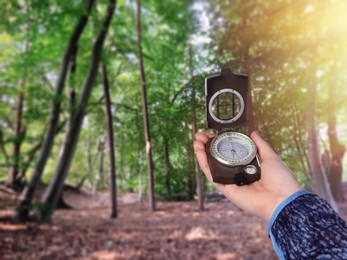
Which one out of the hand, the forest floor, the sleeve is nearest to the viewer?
the sleeve

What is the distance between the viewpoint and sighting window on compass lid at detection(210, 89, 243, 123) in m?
0.95

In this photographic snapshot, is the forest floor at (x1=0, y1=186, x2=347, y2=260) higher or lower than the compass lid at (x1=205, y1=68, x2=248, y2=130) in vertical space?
lower

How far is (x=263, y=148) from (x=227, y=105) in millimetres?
179

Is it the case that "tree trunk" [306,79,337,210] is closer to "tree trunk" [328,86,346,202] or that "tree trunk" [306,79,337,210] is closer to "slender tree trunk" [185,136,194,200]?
"tree trunk" [328,86,346,202]

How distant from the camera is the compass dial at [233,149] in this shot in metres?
0.88

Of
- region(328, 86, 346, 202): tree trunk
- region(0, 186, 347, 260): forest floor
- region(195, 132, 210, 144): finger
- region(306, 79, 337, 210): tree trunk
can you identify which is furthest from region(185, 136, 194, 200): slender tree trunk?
region(0, 186, 347, 260): forest floor

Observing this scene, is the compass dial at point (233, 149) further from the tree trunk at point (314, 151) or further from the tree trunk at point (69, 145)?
the tree trunk at point (69, 145)

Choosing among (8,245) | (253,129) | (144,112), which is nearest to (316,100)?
(253,129)

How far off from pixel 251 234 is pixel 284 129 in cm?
418

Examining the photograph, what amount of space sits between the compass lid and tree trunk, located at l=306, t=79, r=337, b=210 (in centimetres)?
37

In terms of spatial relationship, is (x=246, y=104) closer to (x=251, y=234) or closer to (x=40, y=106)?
(x=251, y=234)

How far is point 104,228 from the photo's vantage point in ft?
21.9

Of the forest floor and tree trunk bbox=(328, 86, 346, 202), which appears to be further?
the forest floor

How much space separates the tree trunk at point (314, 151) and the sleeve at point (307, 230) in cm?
46
